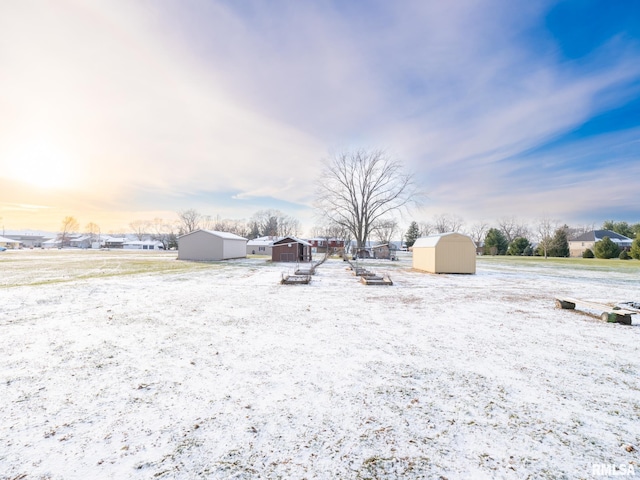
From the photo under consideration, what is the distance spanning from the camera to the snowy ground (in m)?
2.62

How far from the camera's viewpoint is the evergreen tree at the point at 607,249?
4556cm

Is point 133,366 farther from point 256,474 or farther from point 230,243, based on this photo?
point 230,243

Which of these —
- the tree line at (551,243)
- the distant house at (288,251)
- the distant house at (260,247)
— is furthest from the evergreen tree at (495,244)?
the distant house at (288,251)

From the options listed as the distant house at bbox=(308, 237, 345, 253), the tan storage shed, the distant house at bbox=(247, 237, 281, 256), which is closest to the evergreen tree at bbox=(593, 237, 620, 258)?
the tan storage shed

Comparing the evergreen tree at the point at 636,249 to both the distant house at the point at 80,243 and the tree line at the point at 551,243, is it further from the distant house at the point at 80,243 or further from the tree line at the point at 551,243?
the distant house at the point at 80,243

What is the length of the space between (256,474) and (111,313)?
7.39 metres

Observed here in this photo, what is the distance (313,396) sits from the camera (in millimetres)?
3729

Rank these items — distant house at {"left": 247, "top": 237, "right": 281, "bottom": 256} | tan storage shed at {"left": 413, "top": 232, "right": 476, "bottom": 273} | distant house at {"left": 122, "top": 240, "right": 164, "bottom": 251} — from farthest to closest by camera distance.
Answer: distant house at {"left": 122, "top": 240, "right": 164, "bottom": 251}, distant house at {"left": 247, "top": 237, "right": 281, "bottom": 256}, tan storage shed at {"left": 413, "top": 232, "right": 476, "bottom": 273}

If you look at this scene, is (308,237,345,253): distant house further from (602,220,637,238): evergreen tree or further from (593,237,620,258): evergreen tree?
(602,220,637,238): evergreen tree

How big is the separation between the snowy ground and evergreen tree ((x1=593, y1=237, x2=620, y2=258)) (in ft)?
177

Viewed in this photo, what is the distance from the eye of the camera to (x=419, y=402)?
3.58 m

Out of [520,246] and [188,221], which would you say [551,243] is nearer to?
[520,246]

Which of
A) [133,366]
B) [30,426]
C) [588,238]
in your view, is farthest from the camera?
[588,238]

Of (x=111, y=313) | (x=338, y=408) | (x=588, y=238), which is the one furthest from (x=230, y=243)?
(x=588, y=238)
